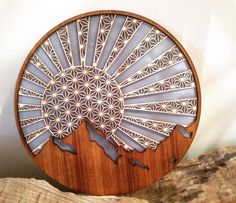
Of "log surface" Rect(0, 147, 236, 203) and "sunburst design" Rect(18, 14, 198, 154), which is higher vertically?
"sunburst design" Rect(18, 14, 198, 154)

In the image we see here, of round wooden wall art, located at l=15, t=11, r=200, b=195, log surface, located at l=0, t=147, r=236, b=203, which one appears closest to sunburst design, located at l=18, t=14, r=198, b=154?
round wooden wall art, located at l=15, t=11, r=200, b=195

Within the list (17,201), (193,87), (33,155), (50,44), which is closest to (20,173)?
(33,155)

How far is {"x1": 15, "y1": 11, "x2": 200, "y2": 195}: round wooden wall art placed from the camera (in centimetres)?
96

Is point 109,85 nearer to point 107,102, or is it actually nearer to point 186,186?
point 107,102

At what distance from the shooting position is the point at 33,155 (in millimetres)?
987

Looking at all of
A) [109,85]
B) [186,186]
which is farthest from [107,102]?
[186,186]

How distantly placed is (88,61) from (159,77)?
0.64 ft

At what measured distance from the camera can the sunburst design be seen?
A: 96 cm

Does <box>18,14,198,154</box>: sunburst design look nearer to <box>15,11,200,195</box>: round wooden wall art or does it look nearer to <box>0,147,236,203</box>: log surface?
<box>15,11,200,195</box>: round wooden wall art

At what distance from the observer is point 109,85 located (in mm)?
983

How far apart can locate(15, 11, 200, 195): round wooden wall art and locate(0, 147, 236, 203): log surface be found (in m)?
0.09

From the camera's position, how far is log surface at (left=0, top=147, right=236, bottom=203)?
0.89 metres

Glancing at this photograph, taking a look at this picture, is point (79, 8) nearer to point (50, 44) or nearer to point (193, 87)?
point (50, 44)

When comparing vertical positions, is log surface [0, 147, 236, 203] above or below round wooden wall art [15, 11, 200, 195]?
below
